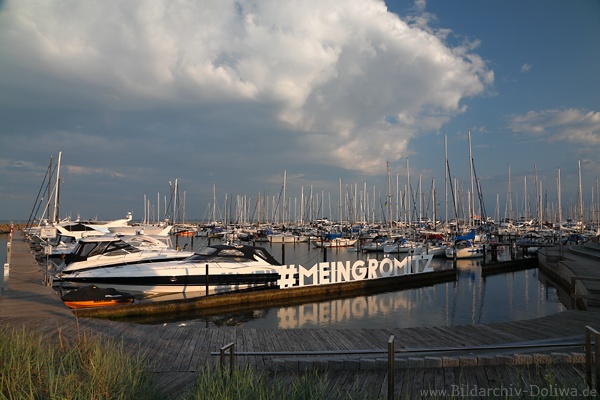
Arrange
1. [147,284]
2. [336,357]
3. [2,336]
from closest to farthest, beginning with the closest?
[2,336]
[336,357]
[147,284]

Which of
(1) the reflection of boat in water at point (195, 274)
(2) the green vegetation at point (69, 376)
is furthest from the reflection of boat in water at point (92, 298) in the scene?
(2) the green vegetation at point (69, 376)

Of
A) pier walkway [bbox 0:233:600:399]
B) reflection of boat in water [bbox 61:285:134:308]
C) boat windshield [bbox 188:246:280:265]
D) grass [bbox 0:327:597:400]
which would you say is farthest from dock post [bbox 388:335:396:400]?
boat windshield [bbox 188:246:280:265]

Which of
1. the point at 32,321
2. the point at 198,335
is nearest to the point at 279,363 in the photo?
the point at 198,335

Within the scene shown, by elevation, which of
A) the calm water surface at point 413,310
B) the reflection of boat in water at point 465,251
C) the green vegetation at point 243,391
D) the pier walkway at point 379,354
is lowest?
the calm water surface at point 413,310

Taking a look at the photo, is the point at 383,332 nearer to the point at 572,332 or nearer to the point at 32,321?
the point at 572,332

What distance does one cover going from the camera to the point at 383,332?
422 inches

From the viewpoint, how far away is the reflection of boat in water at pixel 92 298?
1605 centimetres

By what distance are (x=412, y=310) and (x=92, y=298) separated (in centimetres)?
1474

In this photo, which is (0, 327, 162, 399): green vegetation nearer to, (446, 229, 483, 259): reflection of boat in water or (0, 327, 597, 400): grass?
(0, 327, 597, 400): grass

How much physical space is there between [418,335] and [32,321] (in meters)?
10.4

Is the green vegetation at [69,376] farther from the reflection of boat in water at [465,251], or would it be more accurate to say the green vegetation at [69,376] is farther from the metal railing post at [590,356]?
the reflection of boat in water at [465,251]

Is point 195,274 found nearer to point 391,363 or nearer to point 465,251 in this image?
point 391,363

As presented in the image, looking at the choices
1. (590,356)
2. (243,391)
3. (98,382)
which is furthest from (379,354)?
(98,382)

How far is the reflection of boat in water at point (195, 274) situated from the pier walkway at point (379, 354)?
592 centimetres
